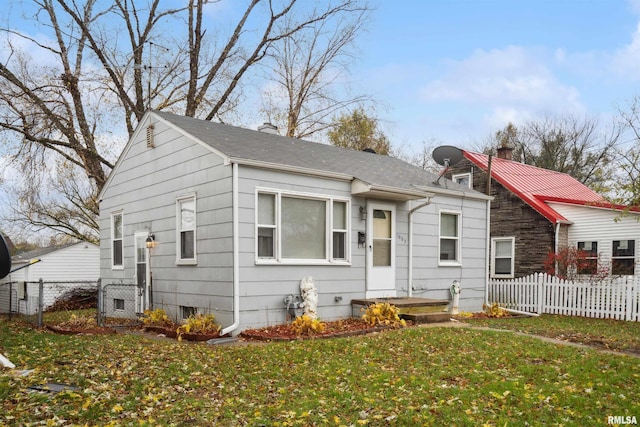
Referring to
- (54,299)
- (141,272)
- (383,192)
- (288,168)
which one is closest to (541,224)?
(383,192)

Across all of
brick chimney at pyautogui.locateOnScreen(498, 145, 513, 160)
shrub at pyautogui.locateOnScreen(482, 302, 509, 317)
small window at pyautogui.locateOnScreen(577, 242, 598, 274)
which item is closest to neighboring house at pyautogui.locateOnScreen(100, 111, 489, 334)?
shrub at pyautogui.locateOnScreen(482, 302, 509, 317)

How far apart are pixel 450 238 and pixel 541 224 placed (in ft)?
20.0

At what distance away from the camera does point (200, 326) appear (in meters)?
9.43

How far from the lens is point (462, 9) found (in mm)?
12852

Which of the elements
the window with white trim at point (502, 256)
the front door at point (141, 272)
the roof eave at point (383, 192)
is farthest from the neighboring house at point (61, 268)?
the window with white trim at point (502, 256)

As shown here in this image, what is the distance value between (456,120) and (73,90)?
86.1 ft

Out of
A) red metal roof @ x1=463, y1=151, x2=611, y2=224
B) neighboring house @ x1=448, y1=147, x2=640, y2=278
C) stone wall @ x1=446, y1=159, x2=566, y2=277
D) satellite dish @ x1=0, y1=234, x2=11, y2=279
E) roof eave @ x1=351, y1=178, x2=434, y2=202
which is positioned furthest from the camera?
red metal roof @ x1=463, y1=151, x2=611, y2=224

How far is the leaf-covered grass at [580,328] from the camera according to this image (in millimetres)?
8883

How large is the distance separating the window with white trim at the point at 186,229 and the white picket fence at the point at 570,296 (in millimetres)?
9517

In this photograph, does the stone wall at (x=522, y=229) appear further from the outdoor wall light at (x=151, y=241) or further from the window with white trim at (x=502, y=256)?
the outdoor wall light at (x=151, y=241)

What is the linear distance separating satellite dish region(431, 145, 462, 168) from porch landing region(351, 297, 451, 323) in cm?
407

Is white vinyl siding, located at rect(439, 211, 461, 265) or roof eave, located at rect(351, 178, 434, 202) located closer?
roof eave, located at rect(351, 178, 434, 202)

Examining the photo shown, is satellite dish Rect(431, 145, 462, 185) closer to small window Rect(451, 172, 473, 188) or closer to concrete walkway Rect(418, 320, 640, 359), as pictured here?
concrete walkway Rect(418, 320, 640, 359)

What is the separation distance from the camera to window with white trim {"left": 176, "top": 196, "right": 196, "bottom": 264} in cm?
1070
